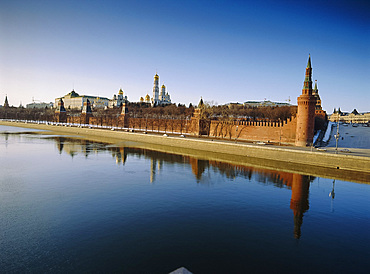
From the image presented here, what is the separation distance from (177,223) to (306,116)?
892 inches

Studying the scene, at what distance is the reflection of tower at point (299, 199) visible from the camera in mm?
10485

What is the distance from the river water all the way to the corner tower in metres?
10.0

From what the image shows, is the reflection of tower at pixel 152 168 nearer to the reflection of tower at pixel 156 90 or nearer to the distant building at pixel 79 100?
the reflection of tower at pixel 156 90

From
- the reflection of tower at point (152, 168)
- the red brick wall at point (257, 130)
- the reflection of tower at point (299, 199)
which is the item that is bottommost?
the reflection of tower at point (299, 199)

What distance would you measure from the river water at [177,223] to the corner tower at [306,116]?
1000 cm

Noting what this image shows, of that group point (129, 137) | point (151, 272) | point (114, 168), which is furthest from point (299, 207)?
point (129, 137)

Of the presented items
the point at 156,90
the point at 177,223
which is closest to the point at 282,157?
the point at 177,223

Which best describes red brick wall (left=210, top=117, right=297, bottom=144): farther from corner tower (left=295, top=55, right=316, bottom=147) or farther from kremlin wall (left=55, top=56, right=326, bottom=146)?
corner tower (left=295, top=55, right=316, bottom=147)

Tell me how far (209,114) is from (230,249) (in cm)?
3812

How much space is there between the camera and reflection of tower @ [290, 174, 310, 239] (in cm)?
1049

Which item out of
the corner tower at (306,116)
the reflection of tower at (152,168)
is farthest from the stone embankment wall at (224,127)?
the reflection of tower at (152,168)

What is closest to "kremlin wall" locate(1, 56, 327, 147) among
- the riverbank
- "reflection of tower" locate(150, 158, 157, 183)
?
the riverbank

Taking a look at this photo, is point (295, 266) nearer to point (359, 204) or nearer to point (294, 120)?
point (359, 204)

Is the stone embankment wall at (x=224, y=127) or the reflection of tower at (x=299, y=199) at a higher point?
the stone embankment wall at (x=224, y=127)
